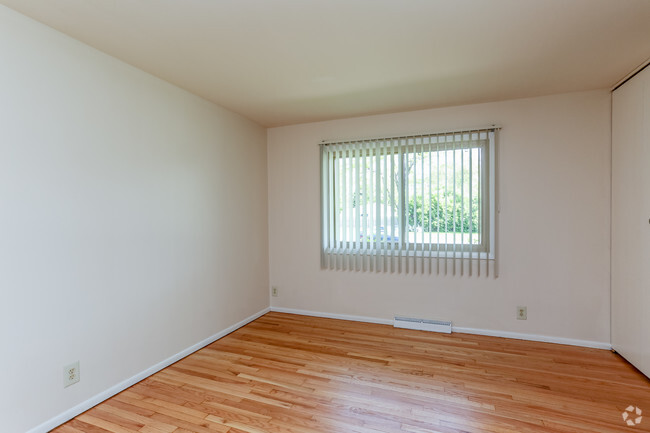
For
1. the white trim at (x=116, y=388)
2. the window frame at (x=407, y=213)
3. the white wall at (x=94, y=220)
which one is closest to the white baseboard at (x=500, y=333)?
A: the window frame at (x=407, y=213)

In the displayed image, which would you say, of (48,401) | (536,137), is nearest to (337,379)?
(48,401)

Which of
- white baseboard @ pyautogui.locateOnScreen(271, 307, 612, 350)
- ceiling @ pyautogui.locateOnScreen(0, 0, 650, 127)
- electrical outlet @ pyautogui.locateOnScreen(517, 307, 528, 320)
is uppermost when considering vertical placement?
ceiling @ pyautogui.locateOnScreen(0, 0, 650, 127)

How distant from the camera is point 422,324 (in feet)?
11.3

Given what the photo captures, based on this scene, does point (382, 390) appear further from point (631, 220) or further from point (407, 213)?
point (631, 220)

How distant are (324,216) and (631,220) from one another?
2803mm

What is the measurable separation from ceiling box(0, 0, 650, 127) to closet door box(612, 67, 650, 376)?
29cm

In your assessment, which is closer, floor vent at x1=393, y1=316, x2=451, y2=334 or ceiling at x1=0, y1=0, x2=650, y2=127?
ceiling at x1=0, y1=0, x2=650, y2=127

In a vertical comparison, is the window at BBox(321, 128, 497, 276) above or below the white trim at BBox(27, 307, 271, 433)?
above

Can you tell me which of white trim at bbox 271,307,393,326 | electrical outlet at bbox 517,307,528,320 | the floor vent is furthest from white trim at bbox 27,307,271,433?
electrical outlet at bbox 517,307,528,320

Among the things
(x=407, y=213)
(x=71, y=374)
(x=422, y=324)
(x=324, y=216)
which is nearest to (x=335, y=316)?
(x=422, y=324)

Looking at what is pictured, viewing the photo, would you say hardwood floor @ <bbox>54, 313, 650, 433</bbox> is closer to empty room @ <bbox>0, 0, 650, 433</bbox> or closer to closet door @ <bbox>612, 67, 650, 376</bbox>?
empty room @ <bbox>0, 0, 650, 433</bbox>

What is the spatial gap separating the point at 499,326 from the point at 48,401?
12.1 ft

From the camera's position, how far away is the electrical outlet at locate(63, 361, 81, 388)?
1945 millimetres

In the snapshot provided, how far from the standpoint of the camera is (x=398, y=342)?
3117 mm
